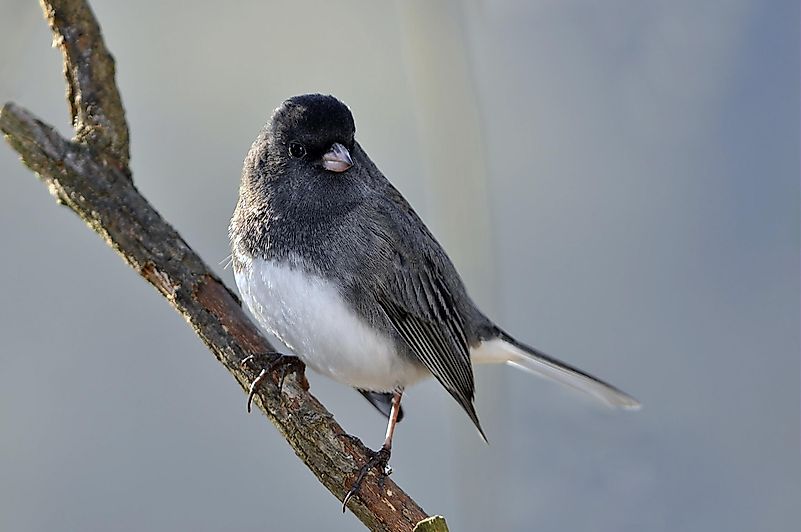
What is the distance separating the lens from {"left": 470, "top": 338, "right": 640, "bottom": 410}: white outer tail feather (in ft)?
7.00

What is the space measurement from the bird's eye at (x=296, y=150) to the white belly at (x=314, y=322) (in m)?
0.20

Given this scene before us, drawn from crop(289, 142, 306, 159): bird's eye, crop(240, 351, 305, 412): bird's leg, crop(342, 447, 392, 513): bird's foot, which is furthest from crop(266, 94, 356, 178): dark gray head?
crop(342, 447, 392, 513): bird's foot

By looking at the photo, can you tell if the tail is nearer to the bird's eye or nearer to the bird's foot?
the bird's foot

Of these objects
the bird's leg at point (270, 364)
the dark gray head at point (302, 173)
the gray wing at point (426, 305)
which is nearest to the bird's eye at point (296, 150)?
the dark gray head at point (302, 173)

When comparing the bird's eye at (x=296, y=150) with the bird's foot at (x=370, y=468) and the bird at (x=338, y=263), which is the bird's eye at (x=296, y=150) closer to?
the bird at (x=338, y=263)

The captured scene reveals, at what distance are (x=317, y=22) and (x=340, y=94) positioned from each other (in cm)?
19

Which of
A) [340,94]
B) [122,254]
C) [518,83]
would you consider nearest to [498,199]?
[518,83]

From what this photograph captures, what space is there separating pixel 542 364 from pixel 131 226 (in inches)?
33.8

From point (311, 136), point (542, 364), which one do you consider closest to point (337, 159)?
point (311, 136)

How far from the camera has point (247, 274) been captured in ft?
6.05

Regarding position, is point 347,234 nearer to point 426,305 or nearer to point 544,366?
point 426,305

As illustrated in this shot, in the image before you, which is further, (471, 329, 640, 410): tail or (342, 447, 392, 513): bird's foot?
(471, 329, 640, 410): tail

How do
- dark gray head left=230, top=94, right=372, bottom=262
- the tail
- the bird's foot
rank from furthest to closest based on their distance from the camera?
the tail → dark gray head left=230, top=94, right=372, bottom=262 → the bird's foot

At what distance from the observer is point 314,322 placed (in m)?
1.78
